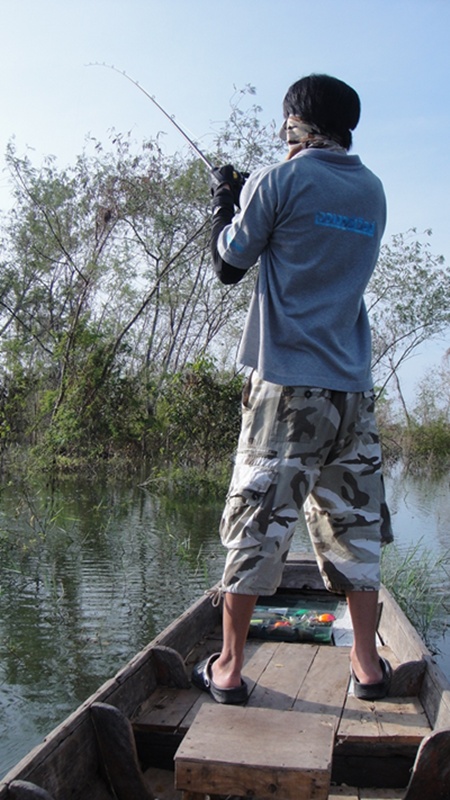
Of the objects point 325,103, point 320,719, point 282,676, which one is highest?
point 325,103

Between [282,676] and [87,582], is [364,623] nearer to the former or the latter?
[282,676]

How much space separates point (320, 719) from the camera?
1813 millimetres

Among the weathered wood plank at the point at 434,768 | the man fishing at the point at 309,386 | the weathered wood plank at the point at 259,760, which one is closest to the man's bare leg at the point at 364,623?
the man fishing at the point at 309,386

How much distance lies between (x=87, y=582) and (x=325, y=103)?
4.06 metres

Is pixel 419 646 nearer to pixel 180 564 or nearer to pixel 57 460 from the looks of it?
pixel 180 564

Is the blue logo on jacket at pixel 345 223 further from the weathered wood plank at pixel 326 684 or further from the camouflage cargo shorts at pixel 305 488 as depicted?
the weathered wood plank at pixel 326 684

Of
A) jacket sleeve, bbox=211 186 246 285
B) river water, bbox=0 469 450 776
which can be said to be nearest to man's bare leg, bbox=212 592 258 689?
jacket sleeve, bbox=211 186 246 285

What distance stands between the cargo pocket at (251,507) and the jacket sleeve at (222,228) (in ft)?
1.94

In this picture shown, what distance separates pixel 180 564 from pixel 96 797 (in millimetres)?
4424

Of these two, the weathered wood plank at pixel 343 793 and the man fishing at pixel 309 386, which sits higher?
the man fishing at pixel 309 386

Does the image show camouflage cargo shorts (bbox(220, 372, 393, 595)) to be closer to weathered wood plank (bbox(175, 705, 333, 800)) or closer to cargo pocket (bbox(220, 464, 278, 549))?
cargo pocket (bbox(220, 464, 278, 549))

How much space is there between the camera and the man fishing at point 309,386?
7.31 feet

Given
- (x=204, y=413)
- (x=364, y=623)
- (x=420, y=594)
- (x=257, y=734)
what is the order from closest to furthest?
(x=257, y=734)
(x=364, y=623)
(x=420, y=594)
(x=204, y=413)

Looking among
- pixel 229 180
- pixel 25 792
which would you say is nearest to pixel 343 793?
pixel 25 792
